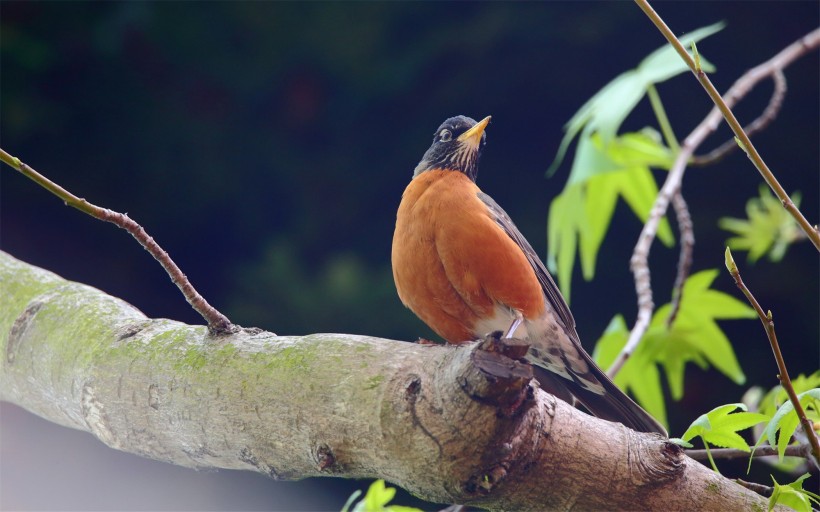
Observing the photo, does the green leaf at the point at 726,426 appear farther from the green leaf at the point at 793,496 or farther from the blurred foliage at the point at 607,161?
the blurred foliage at the point at 607,161

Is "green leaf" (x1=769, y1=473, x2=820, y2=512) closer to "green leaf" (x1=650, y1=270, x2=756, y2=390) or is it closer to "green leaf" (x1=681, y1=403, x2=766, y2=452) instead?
"green leaf" (x1=681, y1=403, x2=766, y2=452)

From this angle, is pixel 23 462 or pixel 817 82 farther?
pixel 817 82

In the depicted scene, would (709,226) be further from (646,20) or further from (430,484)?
(430,484)

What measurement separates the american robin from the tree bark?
0.69m

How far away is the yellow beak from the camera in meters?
2.45

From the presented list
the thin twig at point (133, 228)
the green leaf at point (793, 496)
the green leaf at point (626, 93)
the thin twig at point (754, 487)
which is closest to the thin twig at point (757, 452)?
the thin twig at point (754, 487)

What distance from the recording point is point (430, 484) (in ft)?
3.64

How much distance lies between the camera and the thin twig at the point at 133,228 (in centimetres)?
110

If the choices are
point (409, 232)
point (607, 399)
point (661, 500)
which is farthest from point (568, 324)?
point (661, 500)

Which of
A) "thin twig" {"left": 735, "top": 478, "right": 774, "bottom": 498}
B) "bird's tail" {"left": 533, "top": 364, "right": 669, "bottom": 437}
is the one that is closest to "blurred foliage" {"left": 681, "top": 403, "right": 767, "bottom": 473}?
"thin twig" {"left": 735, "top": 478, "right": 774, "bottom": 498}

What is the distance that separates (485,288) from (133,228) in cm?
100

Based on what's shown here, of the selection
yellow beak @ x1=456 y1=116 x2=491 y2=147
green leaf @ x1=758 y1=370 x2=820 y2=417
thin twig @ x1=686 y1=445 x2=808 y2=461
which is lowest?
thin twig @ x1=686 y1=445 x2=808 y2=461

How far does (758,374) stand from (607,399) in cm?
196

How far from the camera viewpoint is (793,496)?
1136 millimetres
